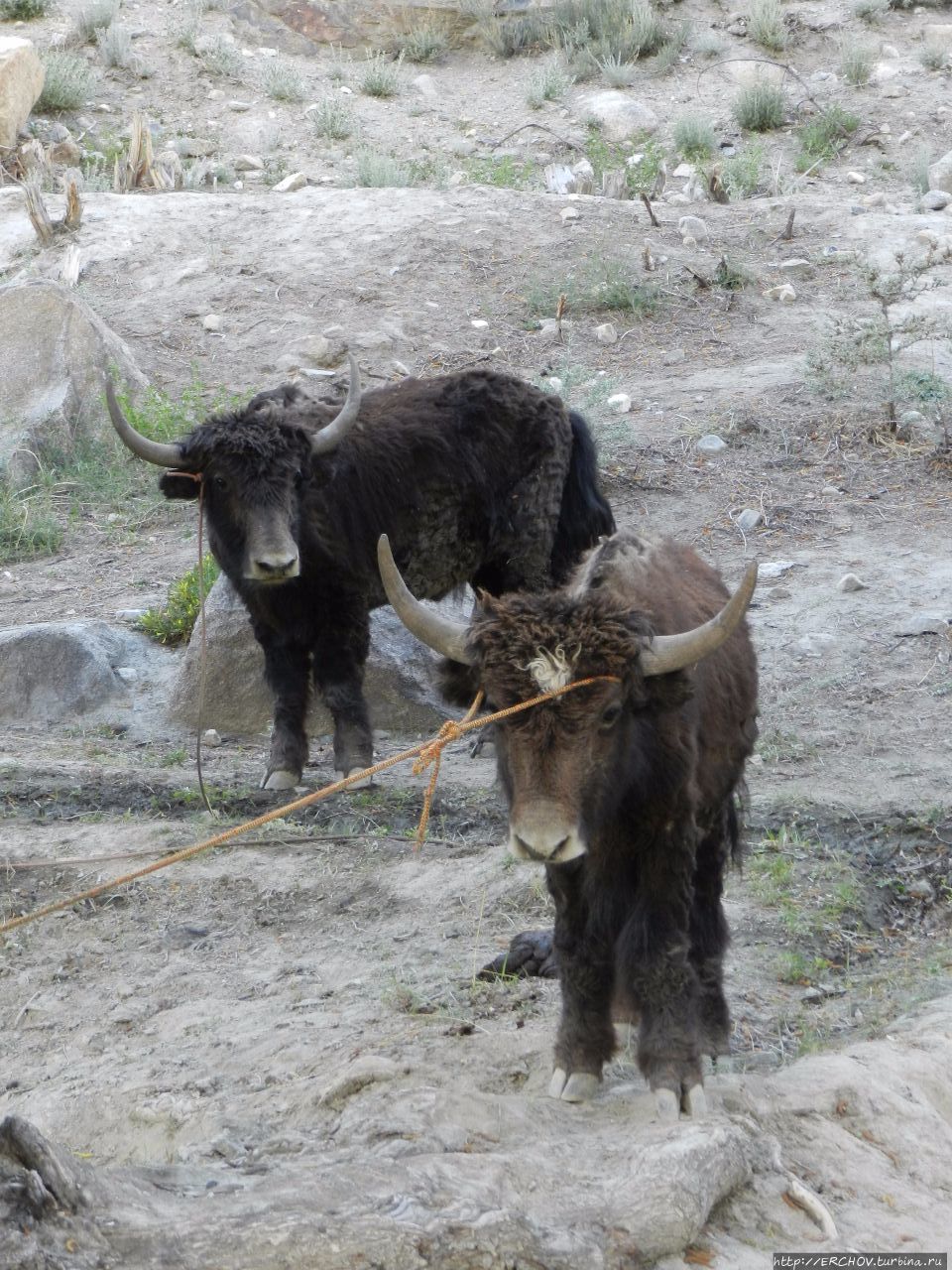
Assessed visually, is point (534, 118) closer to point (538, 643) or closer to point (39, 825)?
point (39, 825)

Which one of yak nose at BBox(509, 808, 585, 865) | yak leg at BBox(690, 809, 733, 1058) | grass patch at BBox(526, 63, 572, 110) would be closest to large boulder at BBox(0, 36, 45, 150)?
grass patch at BBox(526, 63, 572, 110)

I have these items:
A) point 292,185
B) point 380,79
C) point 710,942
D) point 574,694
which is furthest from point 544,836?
point 380,79

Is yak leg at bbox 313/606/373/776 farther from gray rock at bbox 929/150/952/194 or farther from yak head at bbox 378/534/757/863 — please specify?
gray rock at bbox 929/150/952/194

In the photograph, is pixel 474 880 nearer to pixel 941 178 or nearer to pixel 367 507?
pixel 367 507

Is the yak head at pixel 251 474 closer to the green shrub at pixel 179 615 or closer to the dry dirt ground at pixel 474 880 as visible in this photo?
the dry dirt ground at pixel 474 880

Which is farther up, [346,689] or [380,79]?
[346,689]

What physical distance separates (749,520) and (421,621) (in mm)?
6608

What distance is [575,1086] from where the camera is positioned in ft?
14.0

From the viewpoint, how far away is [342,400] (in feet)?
27.7

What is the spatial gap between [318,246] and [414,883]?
9.83m

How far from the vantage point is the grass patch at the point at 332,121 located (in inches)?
793

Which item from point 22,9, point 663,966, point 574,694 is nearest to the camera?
point 574,694

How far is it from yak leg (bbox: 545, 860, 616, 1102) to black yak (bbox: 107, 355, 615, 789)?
3353 mm

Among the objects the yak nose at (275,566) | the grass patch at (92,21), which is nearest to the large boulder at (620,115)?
the grass patch at (92,21)
